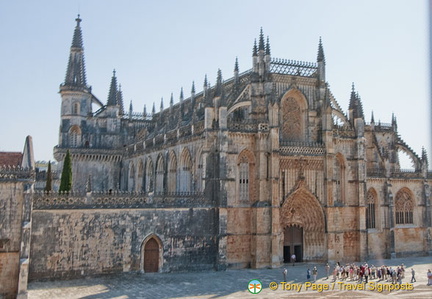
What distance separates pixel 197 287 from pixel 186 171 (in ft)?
54.2

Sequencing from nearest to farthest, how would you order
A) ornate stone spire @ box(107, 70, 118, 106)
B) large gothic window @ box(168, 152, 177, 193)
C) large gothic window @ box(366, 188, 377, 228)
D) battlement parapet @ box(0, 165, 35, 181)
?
battlement parapet @ box(0, 165, 35, 181)
large gothic window @ box(366, 188, 377, 228)
large gothic window @ box(168, 152, 177, 193)
ornate stone spire @ box(107, 70, 118, 106)

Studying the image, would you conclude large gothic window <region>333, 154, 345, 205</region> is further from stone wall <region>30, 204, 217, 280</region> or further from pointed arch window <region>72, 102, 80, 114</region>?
pointed arch window <region>72, 102, 80, 114</region>

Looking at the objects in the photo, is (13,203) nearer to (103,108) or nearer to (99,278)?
(99,278)

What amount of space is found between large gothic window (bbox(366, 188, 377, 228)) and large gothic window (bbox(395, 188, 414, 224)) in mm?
3078

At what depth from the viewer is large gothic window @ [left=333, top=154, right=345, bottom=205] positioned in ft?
134

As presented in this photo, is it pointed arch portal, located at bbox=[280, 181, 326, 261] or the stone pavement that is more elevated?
pointed arch portal, located at bbox=[280, 181, 326, 261]

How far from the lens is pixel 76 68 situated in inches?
2518

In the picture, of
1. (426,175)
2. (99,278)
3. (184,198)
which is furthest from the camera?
(426,175)

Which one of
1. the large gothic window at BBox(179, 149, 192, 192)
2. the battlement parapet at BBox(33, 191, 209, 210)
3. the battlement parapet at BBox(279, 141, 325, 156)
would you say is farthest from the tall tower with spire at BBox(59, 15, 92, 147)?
the battlement parapet at BBox(279, 141, 325, 156)

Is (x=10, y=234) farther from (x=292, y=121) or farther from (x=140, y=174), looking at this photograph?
(x=140, y=174)

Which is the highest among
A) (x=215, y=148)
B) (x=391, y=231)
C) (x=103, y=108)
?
(x=103, y=108)

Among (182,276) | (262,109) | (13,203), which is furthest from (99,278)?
(262,109)

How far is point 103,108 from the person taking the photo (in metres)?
67.3

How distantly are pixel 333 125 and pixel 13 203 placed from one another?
90.1 feet
